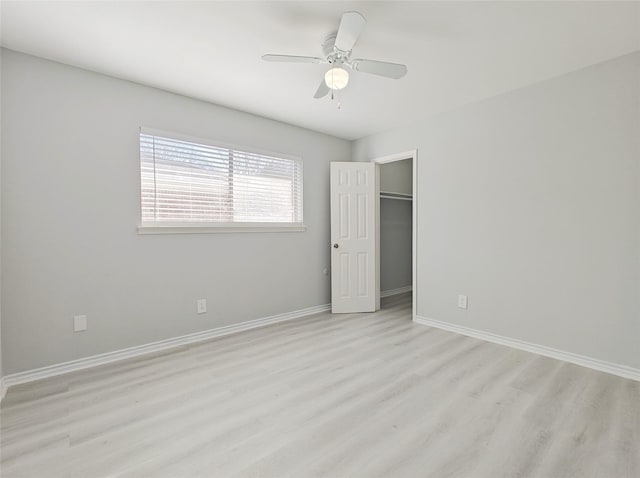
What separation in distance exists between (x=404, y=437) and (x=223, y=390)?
4.06ft

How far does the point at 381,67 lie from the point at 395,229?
11.7 ft

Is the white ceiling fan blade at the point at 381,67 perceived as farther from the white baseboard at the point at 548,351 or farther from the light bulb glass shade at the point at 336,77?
the white baseboard at the point at 548,351

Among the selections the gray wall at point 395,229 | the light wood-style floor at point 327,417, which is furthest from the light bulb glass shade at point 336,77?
the gray wall at point 395,229

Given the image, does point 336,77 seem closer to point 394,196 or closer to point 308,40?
point 308,40

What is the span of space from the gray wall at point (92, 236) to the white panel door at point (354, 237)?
1258mm

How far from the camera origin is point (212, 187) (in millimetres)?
3160

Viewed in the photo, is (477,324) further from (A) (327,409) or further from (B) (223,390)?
(B) (223,390)

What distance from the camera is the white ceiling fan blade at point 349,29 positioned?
1591mm

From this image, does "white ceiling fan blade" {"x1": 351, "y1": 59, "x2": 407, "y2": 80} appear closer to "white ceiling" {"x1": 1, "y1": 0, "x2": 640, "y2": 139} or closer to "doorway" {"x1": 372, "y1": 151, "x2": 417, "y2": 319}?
"white ceiling" {"x1": 1, "y1": 0, "x2": 640, "y2": 139}

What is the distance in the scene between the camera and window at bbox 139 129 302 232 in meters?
2.79

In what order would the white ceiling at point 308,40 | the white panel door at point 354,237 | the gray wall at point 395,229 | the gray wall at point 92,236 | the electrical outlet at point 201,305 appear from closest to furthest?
the white ceiling at point 308,40 → the gray wall at point 92,236 → the electrical outlet at point 201,305 → the white panel door at point 354,237 → the gray wall at point 395,229

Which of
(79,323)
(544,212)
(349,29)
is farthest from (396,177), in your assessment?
(79,323)

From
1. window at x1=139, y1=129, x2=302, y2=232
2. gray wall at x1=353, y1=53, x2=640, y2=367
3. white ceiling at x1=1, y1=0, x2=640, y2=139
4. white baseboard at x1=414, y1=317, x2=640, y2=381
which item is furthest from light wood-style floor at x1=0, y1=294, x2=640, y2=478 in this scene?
white ceiling at x1=1, y1=0, x2=640, y2=139

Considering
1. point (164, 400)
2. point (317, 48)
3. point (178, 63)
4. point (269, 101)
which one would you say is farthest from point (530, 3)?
point (164, 400)
